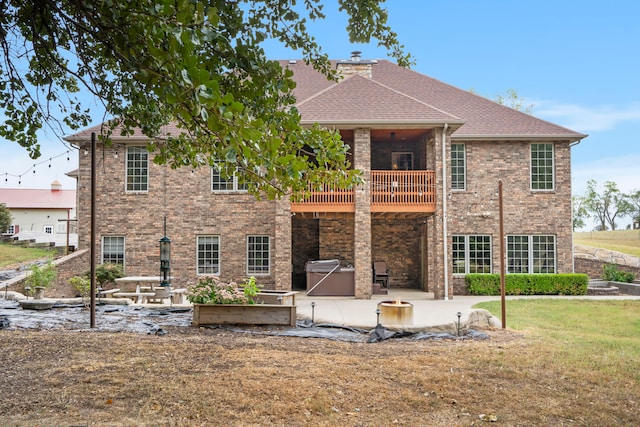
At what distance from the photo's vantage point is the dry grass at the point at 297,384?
506 centimetres

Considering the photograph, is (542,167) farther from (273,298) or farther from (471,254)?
(273,298)

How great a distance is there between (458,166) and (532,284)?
502 centimetres

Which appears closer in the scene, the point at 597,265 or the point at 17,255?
the point at 597,265

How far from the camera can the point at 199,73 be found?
2904 millimetres

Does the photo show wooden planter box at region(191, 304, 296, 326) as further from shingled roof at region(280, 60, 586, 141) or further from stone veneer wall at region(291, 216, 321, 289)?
stone veneer wall at region(291, 216, 321, 289)

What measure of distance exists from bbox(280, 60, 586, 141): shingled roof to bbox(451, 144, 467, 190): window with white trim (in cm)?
66

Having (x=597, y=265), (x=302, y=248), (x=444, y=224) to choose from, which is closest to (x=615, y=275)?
(x=597, y=265)

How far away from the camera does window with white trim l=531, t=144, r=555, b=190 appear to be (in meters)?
19.5

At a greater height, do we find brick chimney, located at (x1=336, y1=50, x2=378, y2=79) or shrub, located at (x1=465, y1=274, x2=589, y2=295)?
brick chimney, located at (x1=336, y1=50, x2=378, y2=79)

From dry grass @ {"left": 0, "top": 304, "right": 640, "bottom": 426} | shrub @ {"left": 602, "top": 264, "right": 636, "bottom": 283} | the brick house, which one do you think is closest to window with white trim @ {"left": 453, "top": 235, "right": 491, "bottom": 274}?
the brick house

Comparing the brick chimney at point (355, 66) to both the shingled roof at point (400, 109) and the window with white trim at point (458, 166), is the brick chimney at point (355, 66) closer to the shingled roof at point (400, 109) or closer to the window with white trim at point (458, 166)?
the shingled roof at point (400, 109)

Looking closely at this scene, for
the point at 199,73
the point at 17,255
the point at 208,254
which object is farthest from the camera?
the point at 17,255

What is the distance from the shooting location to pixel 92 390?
569 cm

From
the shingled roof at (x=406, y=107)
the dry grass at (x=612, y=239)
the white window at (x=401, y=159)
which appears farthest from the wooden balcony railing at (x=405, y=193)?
the dry grass at (x=612, y=239)
